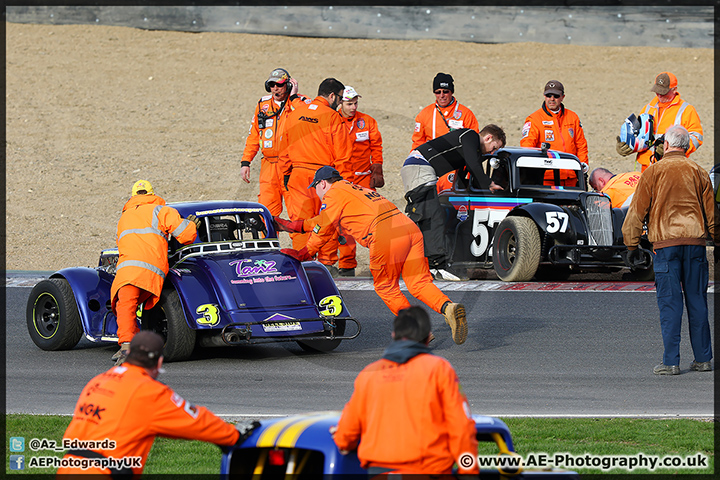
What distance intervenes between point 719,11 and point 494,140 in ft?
63.9

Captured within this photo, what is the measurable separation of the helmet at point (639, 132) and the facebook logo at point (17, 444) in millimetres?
9295

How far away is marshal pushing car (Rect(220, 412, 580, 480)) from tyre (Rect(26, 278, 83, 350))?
5.43m

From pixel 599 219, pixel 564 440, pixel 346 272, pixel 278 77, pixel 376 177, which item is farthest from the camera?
pixel 346 272

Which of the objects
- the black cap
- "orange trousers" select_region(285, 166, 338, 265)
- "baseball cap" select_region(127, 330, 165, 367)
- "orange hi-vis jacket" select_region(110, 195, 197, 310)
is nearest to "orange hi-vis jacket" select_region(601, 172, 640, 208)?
the black cap

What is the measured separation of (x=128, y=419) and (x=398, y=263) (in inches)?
202

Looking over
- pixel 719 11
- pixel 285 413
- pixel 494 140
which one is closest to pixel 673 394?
pixel 285 413

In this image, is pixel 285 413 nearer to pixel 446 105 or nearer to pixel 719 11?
pixel 446 105

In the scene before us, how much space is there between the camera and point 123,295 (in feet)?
30.4

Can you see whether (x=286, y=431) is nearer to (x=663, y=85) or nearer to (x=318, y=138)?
(x=318, y=138)

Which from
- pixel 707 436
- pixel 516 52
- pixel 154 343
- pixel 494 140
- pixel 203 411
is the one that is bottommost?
pixel 707 436

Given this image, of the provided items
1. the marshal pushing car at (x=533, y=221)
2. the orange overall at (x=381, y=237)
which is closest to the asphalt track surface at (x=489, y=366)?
the marshal pushing car at (x=533, y=221)

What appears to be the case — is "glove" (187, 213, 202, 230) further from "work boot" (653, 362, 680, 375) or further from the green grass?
"work boot" (653, 362, 680, 375)

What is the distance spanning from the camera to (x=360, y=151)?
1512cm

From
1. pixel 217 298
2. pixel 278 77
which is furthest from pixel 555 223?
pixel 217 298
